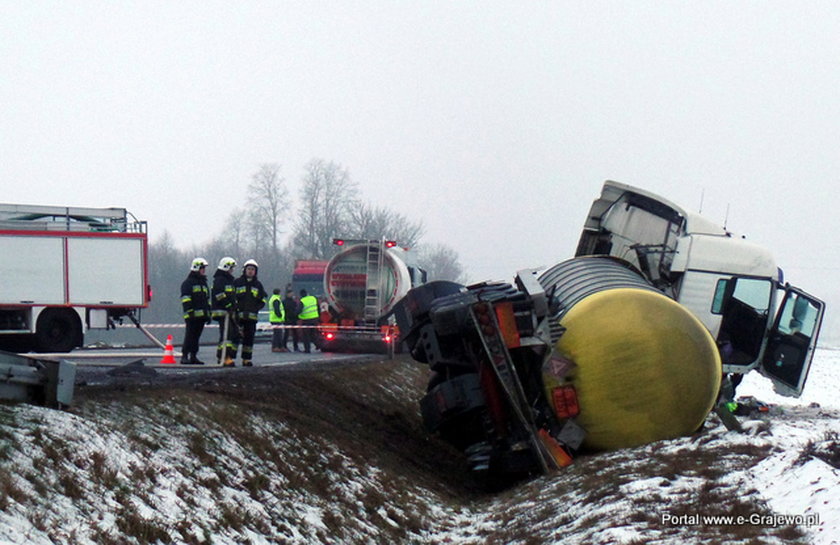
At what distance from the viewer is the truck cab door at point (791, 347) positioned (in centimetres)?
1520

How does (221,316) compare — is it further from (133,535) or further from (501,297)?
(133,535)

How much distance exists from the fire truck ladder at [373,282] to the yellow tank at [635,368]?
16237 millimetres

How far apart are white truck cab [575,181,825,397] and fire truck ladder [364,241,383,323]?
39.3 feet

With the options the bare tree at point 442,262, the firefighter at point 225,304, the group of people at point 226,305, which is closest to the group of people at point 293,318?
the group of people at point 226,305

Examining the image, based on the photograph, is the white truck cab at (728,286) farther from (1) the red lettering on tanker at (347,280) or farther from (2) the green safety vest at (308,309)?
(2) the green safety vest at (308,309)

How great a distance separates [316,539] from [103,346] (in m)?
17.9

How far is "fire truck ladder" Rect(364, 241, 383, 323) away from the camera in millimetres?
27641

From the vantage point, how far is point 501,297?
11.8 m

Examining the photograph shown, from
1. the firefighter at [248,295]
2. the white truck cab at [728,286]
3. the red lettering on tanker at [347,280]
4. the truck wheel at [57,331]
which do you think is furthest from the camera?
the red lettering on tanker at [347,280]

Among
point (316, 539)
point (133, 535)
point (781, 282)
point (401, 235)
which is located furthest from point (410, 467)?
point (401, 235)

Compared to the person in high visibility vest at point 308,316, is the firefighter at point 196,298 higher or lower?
higher

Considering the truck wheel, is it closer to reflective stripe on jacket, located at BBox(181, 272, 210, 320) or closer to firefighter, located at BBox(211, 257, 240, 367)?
reflective stripe on jacket, located at BBox(181, 272, 210, 320)

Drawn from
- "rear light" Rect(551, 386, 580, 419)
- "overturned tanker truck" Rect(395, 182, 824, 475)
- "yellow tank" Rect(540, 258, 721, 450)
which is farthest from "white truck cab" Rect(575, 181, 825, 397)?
"rear light" Rect(551, 386, 580, 419)

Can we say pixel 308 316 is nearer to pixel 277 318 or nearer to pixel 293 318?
pixel 293 318
